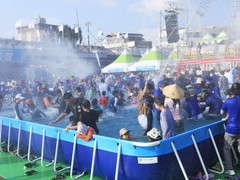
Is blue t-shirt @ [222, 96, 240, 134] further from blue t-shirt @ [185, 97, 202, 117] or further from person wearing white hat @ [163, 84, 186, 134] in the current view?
blue t-shirt @ [185, 97, 202, 117]

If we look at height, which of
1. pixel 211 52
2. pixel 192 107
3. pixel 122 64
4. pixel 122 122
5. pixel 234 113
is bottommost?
pixel 122 122

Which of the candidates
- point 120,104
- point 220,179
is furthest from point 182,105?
point 120,104

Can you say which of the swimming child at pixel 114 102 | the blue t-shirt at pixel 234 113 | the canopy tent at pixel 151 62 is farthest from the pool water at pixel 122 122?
the canopy tent at pixel 151 62

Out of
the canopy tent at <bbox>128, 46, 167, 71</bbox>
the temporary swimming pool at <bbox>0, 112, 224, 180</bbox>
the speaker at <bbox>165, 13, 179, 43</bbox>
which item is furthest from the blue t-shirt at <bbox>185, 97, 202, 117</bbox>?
the speaker at <bbox>165, 13, 179, 43</bbox>

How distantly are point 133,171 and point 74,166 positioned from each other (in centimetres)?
155

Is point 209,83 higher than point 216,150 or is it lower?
higher

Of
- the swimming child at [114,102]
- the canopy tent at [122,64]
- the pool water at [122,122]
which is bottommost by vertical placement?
the pool water at [122,122]

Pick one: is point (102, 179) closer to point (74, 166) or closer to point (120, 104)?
point (74, 166)

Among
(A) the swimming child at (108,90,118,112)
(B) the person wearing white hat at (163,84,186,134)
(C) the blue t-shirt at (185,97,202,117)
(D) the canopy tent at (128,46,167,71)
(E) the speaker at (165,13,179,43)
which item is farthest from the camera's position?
(E) the speaker at (165,13,179,43)

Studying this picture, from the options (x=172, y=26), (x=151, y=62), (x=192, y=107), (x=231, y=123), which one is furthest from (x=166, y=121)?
(x=172, y=26)

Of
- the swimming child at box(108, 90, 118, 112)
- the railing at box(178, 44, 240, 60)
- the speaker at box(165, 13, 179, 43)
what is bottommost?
the swimming child at box(108, 90, 118, 112)

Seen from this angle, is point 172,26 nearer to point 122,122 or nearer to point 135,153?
point 122,122

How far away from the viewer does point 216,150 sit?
4207 millimetres

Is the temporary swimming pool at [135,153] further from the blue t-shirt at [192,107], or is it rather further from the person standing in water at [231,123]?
the blue t-shirt at [192,107]
